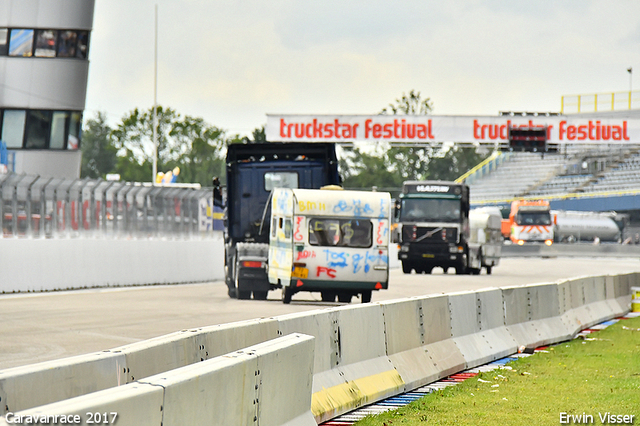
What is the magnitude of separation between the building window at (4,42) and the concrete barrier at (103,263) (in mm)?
17348

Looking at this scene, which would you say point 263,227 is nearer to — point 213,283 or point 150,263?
point 150,263

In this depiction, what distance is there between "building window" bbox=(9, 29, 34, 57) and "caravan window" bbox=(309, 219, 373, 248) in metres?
26.4

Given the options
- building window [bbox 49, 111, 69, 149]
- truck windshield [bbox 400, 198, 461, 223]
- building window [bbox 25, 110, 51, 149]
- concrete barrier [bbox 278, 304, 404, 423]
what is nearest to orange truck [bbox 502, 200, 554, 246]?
truck windshield [bbox 400, 198, 461, 223]

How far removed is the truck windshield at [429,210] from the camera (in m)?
40.0

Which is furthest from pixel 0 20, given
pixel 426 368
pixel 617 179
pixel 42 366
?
pixel 617 179

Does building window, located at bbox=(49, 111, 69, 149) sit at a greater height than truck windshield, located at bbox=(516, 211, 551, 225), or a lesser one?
greater

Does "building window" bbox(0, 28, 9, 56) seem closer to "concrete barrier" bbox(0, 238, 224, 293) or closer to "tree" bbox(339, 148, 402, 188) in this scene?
"concrete barrier" bbox(0, 238, 224, 293)

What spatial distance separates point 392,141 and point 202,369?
48058mm

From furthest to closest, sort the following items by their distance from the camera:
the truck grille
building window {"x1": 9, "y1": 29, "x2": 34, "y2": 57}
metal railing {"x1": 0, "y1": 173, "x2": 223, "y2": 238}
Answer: building window {"x1": 9, "y1": 29, "x2": 34, "y2": 57} → the truck grille → metal railing {"x1": 0, "y1": 173, "x2": 223, "y2": 238}

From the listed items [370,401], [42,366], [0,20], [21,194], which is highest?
[0,20]

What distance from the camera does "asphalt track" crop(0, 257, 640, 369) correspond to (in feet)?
43.4

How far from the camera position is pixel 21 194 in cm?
2312

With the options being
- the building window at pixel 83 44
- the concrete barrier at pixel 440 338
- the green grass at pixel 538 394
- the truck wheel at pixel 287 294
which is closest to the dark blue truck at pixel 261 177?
the truck wheel at pixel 287 294

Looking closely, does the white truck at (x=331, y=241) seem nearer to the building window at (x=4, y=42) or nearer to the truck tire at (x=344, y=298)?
the truck tire at (x=344, y=298)
